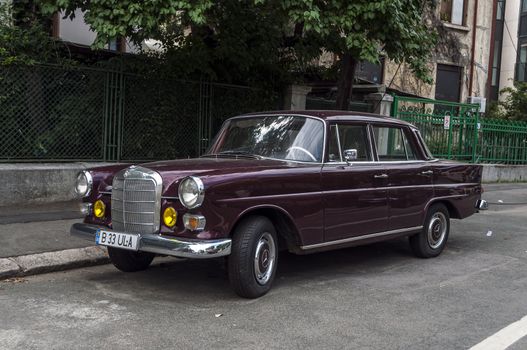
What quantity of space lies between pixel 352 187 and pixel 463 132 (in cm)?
1214

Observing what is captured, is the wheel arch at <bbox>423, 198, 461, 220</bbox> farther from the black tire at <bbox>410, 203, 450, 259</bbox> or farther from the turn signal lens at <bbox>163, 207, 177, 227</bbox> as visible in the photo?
the turn signal lens at <bbox>163, 207, 177, 227</bbox>

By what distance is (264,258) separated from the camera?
5.21 m

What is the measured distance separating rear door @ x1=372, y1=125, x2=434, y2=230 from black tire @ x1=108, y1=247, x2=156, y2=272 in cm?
280

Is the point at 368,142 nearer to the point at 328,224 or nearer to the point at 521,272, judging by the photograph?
the point at 328,224

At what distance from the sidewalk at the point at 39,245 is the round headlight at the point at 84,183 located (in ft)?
3.55

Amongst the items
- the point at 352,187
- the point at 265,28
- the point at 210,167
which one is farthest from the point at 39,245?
the point at 265,28

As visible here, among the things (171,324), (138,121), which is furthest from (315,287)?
(138,121)

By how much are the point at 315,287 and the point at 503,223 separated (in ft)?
19.2

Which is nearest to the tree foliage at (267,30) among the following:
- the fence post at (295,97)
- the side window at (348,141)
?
the fence post at (295,97)

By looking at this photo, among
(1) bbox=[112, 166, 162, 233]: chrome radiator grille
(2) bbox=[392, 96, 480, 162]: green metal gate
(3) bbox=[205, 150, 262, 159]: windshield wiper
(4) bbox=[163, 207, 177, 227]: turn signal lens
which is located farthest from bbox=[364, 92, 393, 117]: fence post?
(4) bbox=[163, 207, 177, 227]: turn signal lens

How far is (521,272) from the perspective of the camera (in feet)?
21.4

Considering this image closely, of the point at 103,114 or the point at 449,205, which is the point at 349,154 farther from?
the point at 103,114

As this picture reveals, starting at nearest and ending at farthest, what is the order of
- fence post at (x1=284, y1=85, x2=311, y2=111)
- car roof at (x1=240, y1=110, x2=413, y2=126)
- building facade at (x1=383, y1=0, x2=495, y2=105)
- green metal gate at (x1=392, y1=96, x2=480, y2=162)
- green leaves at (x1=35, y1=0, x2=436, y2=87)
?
car roof at (x1=240, y1=110, x2=413, y2=126) < green leaves at (x1=35, y1=0, x2=436, y2=87) < fence post at (x1=284, y1=85, x2=311, y2=111) < green metal gate at (x1=392, y1=96, x2=480, y2=162) < building facade at (x1=383, y1=0, x2=495, y2=105)

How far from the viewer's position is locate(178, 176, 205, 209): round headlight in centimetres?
466
